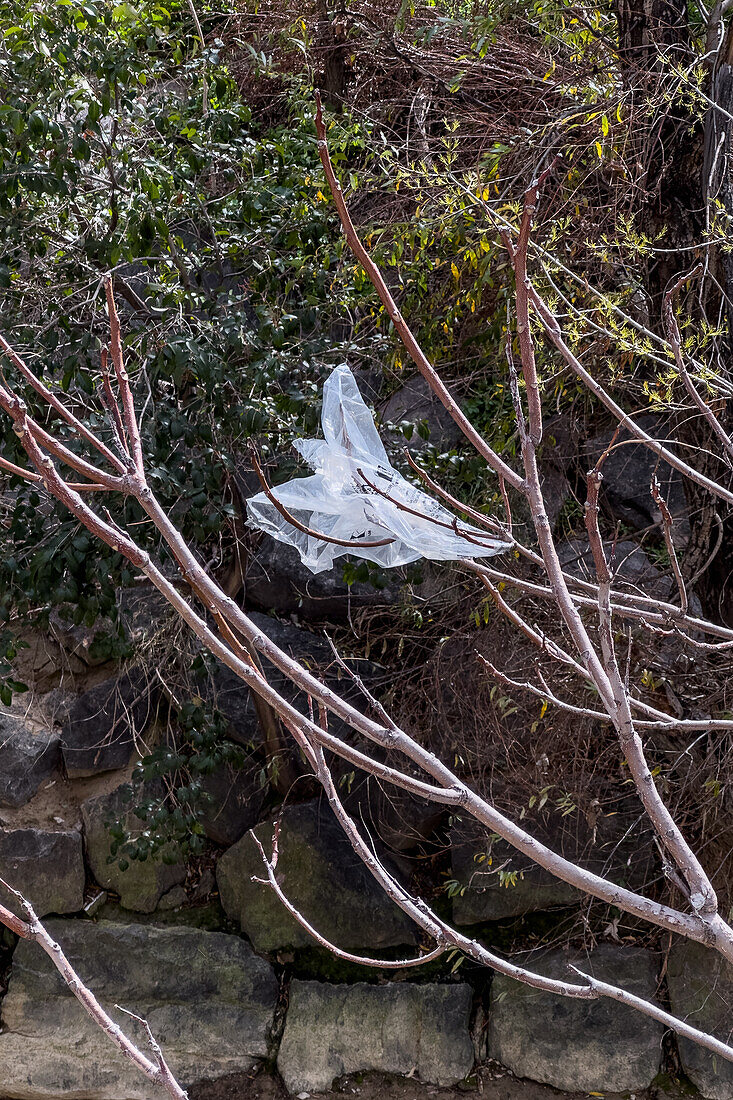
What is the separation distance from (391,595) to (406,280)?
142 centimetres

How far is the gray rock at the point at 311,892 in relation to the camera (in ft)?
12.2

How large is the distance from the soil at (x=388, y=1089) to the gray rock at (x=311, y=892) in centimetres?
47

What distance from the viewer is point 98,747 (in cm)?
407

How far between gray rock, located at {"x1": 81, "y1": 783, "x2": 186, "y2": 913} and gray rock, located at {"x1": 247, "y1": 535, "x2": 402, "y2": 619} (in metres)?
1.07

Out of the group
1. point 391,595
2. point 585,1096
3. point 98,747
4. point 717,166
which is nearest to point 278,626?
point 391,595

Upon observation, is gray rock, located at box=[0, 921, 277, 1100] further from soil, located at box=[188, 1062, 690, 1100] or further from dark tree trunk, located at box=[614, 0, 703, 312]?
dark tree trunk, located at box=[614, 0, 703, 312]

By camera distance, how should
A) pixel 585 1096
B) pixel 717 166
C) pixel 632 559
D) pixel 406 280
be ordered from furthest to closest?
pixel 632 559
pixel 585 1096
pixel 406 280
pixel 717 166

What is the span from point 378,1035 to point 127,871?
1.21 m

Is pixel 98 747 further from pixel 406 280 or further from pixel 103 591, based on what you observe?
pixel 406 280

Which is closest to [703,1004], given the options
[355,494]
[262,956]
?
[262,956]

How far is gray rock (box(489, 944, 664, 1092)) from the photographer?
3.29m

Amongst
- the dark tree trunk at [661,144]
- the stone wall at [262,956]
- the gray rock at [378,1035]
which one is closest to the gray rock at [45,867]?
the stone wall at [262,956]

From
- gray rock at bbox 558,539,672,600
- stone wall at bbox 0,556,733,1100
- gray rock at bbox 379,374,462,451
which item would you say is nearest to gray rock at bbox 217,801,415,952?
stone wall at bbox 0,556,733,1100

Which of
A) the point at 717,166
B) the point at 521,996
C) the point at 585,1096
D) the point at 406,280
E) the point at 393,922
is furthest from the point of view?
the point at 393,922
